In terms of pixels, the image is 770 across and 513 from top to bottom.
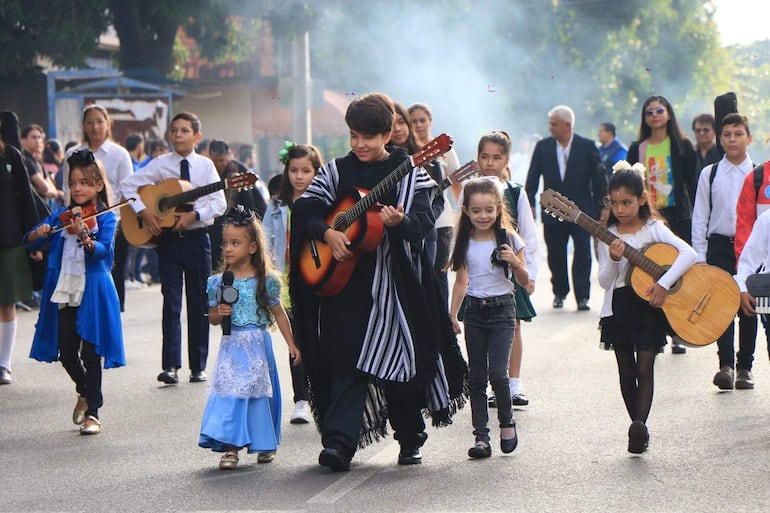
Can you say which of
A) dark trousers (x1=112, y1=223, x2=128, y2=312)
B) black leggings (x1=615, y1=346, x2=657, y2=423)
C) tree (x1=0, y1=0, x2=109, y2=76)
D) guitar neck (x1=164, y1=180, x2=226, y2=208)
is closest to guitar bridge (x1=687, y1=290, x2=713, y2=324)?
black leggings (x1=615, y1=346, x2=657, y2=423)

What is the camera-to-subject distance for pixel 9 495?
7.43m

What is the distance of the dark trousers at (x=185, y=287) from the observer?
36.7 ft

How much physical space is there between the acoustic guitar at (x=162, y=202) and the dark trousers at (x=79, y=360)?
183 cm

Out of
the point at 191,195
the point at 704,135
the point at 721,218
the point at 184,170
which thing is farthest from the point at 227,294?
the point at 704,135

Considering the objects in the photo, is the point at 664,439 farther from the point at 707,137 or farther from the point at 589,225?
the point at 707,137

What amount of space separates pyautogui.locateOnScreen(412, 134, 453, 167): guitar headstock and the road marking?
4.87 ft

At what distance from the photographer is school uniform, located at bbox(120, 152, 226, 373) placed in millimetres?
11172

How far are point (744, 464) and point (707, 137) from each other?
21.7 ft

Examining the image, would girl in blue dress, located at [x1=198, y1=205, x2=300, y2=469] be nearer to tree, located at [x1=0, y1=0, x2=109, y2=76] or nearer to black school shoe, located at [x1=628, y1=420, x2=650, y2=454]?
black school shoe, located at [x1=628, y1=420, x2=650, y2=454]

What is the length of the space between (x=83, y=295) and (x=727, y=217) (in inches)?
162

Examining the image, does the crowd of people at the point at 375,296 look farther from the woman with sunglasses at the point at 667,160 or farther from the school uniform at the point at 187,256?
the woman with sunglasses at the point at 667,160

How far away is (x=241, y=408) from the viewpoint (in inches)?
313

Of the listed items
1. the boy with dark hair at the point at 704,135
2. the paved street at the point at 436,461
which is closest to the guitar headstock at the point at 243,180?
the paved street at the point at 436,461

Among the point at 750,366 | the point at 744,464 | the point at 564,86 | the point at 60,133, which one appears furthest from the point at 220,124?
the point at 744,464
